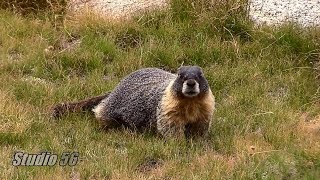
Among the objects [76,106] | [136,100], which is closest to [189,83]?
[136,100]

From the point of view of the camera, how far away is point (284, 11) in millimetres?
8930

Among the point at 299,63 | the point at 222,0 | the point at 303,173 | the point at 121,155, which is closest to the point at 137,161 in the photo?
the point at 121,155

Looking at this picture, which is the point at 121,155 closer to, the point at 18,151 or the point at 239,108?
the point at 18,151

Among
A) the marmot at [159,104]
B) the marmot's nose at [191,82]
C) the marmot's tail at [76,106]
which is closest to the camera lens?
the marmot's nose at [191,82]

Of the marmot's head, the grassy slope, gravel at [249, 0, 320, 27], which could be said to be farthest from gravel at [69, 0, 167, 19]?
the marmot's head

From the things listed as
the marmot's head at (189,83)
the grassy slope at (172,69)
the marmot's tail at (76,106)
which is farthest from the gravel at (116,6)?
the marmot's head at (189,83)

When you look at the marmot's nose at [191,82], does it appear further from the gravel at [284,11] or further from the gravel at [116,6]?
the gravel at [116,6]

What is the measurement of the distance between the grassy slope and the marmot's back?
20cm

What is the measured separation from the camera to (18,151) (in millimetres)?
5754

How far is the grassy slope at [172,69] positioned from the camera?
17.9 feet

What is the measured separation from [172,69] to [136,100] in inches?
62.2

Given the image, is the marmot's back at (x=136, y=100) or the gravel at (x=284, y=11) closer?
the marmot's back at (x=136, y=100)

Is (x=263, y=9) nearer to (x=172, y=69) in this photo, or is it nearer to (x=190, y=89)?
(x=172, y=69)

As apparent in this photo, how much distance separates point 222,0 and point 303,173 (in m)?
4.35
